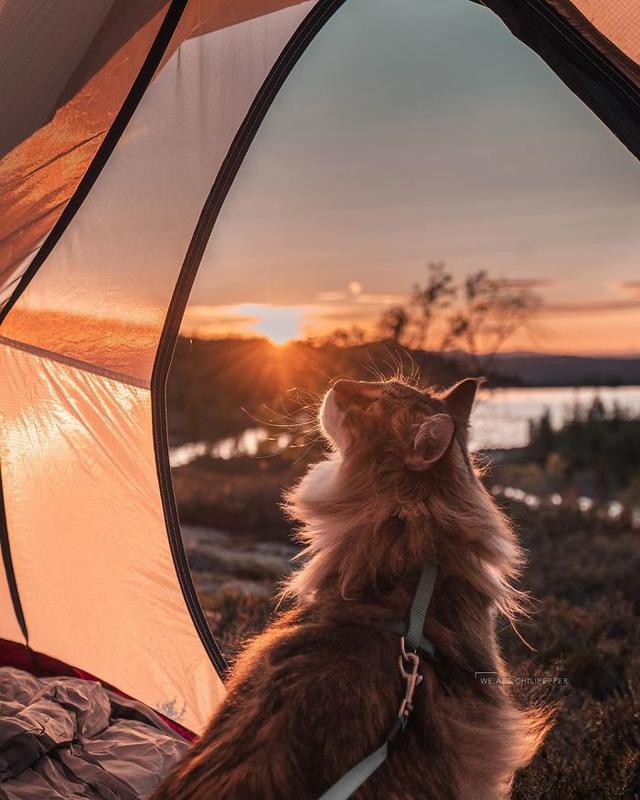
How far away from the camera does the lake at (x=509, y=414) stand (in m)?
13.6

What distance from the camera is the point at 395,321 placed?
44.3 ft

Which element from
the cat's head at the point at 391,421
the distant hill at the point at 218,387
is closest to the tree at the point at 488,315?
the distant hill at the point at 218,387

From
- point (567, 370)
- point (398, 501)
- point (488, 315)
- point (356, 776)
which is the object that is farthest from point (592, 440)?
point (356, 776)

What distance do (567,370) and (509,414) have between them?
2377 millimetres

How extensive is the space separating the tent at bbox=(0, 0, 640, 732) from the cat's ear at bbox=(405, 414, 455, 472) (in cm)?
103

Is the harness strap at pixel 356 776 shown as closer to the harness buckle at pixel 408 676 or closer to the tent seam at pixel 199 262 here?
the harness buckle at pixel 408 676

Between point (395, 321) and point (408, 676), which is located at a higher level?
point (395, 321)

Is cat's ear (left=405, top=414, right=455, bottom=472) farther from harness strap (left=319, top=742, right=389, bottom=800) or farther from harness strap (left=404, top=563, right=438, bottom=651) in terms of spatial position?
harness strap (left=319, top=742, right=389, bottom=800)

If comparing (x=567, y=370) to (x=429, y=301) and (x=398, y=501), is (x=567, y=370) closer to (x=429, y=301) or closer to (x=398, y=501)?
(x=429, y=301)

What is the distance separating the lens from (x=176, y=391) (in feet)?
70.3

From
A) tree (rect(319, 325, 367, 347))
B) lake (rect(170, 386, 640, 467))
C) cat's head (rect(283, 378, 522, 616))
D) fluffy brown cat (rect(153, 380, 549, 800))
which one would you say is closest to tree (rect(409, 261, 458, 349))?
tree (rect(319, 325, 367, 347))

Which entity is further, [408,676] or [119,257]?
[119,257]

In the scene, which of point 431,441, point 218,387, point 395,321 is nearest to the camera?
→ point 431,441

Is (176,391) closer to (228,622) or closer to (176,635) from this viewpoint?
(228,622)
